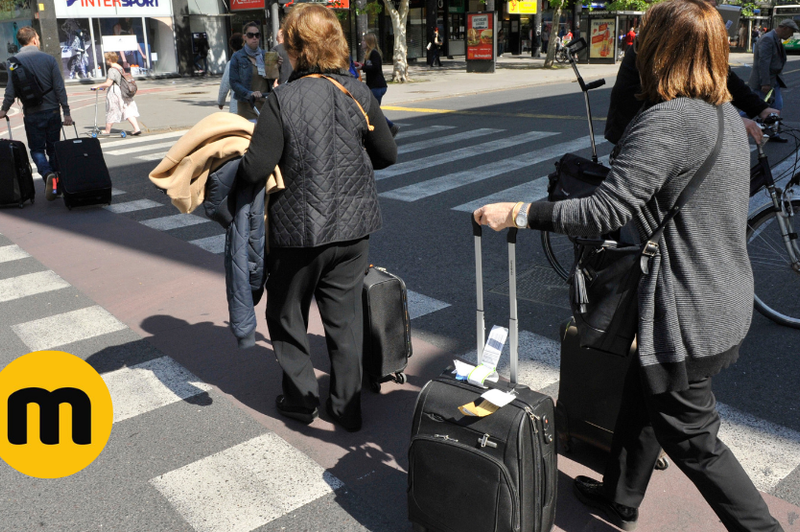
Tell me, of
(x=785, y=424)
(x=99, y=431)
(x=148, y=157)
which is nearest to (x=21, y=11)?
(x=148, y=157)

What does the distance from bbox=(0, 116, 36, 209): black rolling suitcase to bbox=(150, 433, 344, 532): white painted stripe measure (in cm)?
645

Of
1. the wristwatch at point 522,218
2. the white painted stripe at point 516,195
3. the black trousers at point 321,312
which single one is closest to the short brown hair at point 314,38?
the black trousers at point 321,312

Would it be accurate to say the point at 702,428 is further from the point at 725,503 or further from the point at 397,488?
the point at 397,488

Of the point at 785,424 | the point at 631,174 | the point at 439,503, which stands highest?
the point at 631,174

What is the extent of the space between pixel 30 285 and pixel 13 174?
3225 mm

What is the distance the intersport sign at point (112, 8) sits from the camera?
2739 cm

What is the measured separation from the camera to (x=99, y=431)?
11.9 ft

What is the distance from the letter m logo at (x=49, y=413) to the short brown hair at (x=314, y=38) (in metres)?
2.06

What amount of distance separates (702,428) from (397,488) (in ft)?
4.26

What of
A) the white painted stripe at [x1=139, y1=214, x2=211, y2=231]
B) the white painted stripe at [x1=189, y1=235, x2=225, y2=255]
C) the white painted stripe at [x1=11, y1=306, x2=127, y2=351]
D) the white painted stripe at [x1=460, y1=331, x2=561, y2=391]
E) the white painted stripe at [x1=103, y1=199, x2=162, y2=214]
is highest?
the white painted stripe at [x1=103, y1=199, x2=162, y2=214]

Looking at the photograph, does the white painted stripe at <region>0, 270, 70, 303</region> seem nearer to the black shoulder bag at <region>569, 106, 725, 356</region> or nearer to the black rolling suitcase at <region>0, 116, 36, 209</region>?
the black rolling suitcase at <region>0, 116, 36, 209</region>

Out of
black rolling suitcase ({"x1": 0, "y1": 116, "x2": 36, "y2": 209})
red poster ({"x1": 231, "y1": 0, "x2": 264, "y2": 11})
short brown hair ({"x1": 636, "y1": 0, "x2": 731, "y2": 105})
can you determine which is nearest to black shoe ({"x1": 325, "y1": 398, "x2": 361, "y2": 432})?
short brown hair ({"x1": 636, "y1": 0, "x2": 731, "y2": 105})

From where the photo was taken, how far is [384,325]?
378cm

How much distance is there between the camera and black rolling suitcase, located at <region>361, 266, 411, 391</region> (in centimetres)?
371
